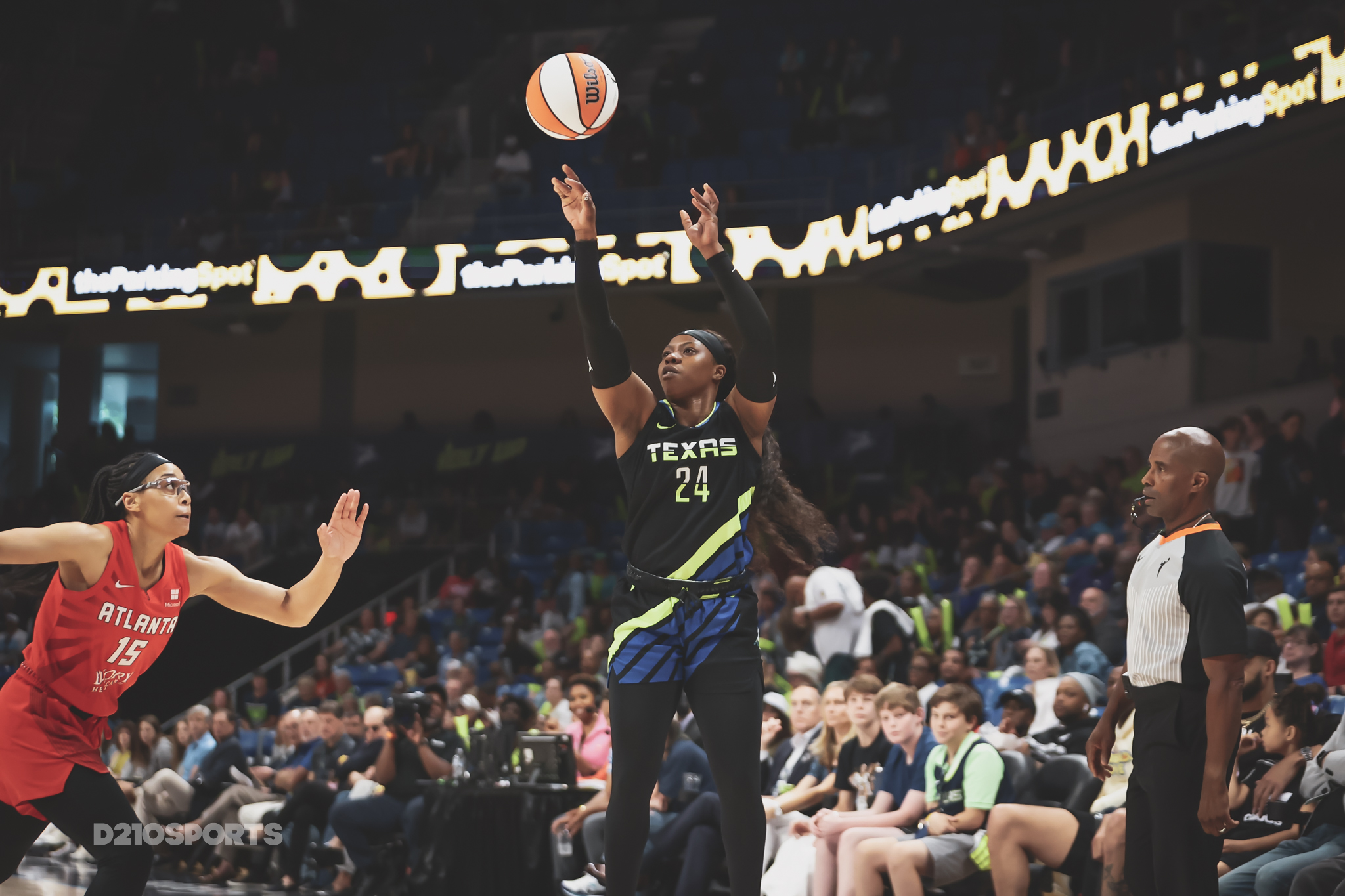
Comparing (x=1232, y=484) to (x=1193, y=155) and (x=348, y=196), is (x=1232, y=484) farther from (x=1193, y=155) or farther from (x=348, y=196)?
(x=348, y=196)

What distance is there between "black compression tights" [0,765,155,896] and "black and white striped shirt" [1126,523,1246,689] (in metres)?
2.70

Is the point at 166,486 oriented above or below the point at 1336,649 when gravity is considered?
above

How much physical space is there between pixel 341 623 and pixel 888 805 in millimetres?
11076

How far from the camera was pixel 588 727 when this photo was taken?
29.9 ft

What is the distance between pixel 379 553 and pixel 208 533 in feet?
7.53

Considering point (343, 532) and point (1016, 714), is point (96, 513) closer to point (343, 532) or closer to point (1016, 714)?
point (343, 532)

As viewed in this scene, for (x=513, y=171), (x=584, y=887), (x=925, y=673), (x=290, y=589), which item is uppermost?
(x=513, y=171)

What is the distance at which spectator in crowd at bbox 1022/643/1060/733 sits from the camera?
8.13 meters

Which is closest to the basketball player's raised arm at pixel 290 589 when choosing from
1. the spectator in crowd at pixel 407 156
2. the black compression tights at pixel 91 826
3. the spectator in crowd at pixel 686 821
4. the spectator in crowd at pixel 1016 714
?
the black compression tights at pixel 91 826

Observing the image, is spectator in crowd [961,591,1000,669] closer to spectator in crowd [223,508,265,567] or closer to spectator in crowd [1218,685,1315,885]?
spectator in crowd [1218,685,1315,885]

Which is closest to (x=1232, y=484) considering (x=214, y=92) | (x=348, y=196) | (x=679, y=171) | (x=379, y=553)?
(x=679, y=171)

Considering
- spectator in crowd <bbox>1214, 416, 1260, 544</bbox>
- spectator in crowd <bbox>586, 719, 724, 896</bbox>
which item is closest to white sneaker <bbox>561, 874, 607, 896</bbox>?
spectator in crowd <bbox>586, 719, 724, 896</bbox>

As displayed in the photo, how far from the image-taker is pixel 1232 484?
11281 mm

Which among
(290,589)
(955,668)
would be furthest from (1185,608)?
(955,668)
